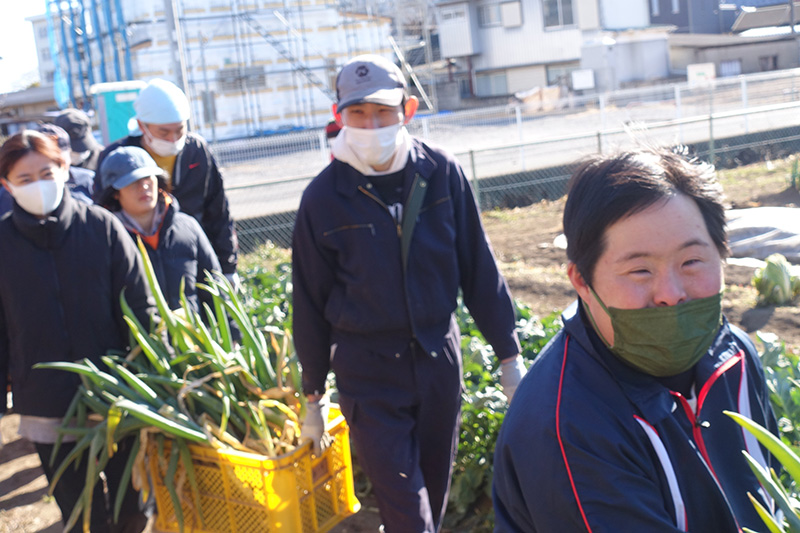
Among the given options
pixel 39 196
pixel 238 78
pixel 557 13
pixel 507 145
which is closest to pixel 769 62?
pixel 557 13

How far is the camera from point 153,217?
3.85 meters

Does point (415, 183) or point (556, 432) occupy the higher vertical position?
point (415, 183)

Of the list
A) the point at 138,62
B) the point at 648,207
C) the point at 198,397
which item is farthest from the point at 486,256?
the point at 138,62

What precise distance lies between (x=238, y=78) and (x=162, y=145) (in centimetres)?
3191

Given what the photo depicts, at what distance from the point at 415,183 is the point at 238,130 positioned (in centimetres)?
3290

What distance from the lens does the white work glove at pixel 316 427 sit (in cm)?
309

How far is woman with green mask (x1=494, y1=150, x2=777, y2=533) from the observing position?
135 cm

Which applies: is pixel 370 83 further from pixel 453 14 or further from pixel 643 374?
pixel 453 14

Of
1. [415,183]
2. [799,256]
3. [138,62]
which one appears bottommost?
[799,256]

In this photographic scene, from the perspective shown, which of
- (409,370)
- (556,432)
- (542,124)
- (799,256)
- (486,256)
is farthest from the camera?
(542,124)

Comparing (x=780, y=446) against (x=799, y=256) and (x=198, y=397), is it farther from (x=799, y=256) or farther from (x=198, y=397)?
(x=799, y=256)

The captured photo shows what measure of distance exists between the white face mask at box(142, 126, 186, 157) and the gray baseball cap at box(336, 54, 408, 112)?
1701mm

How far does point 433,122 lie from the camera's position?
23.6 metres

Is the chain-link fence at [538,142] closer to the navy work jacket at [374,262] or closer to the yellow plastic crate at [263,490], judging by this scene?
the navy work jacket at [374,262]
